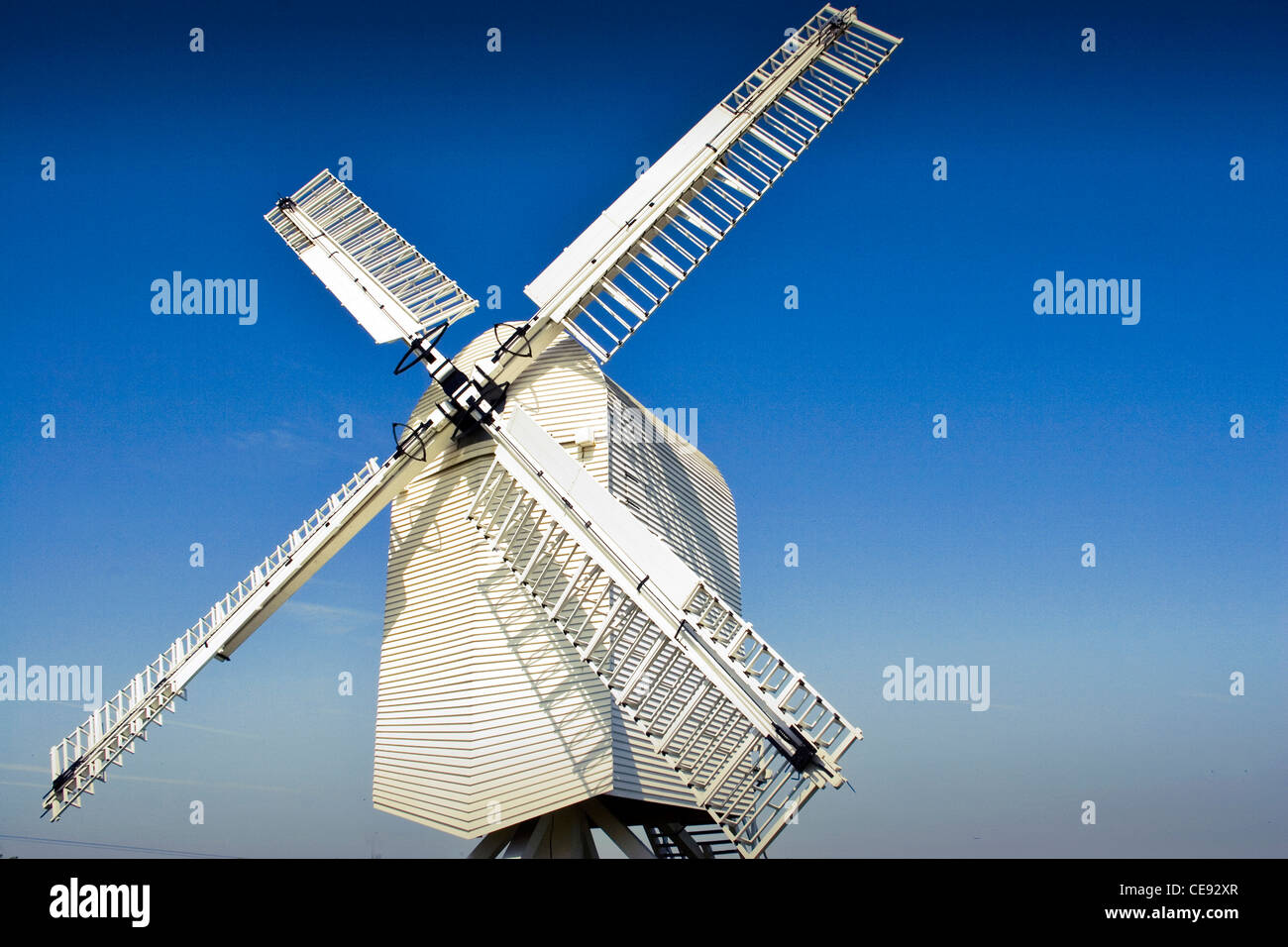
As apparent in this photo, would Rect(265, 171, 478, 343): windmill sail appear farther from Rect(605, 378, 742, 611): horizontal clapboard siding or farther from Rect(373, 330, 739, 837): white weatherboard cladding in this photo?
Rect(605, 378, 742, 611): horizontal clapboard siding

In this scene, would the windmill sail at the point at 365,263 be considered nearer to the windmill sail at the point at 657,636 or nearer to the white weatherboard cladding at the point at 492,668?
the white weatherboard cladding at the point at 492,668

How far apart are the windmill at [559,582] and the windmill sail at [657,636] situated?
1.3 inches

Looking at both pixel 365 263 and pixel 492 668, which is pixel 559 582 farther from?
pixel 365 263

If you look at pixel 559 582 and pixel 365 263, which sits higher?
pixel 365 263

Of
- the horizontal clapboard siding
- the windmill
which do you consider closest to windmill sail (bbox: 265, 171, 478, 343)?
the windmill

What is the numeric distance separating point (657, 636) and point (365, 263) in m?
9.47

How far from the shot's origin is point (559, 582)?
15.6 metres

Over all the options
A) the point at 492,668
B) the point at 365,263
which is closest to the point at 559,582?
the point at 492,668

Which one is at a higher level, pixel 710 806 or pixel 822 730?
pixel 822 730

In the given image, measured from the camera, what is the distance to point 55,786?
16797mm
